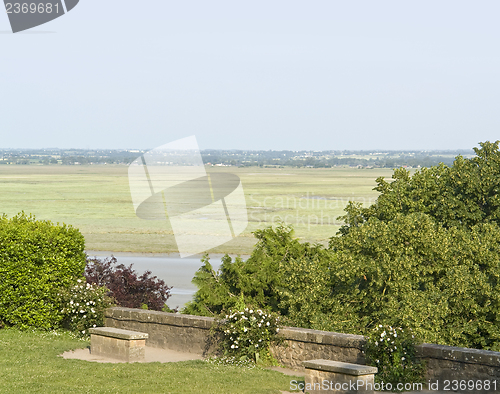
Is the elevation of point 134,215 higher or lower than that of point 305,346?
lower

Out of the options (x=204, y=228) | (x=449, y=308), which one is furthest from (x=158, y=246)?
(x=449, y=308)

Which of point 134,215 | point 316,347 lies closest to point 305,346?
point 316,347

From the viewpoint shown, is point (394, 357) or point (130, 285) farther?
point (130, 285)

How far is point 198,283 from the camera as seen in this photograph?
54.4 ft

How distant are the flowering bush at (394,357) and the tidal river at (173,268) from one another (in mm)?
13530

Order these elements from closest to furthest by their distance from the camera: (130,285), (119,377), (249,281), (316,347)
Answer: (119,377), (316,347), (249,281), (130,285)

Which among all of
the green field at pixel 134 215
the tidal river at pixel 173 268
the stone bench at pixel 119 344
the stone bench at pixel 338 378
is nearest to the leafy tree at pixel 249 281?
the stone bench at pixel 119 344

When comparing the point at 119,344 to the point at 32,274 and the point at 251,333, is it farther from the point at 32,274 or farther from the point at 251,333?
the point at 32,274

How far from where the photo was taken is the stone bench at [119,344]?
403 inches

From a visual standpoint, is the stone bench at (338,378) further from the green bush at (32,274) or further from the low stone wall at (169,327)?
the green bush at (32,274)

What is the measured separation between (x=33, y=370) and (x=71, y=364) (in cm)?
76

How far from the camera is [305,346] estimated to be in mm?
10023

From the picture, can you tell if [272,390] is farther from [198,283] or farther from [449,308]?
[198,283]

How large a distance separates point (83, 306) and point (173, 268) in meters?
17.6
